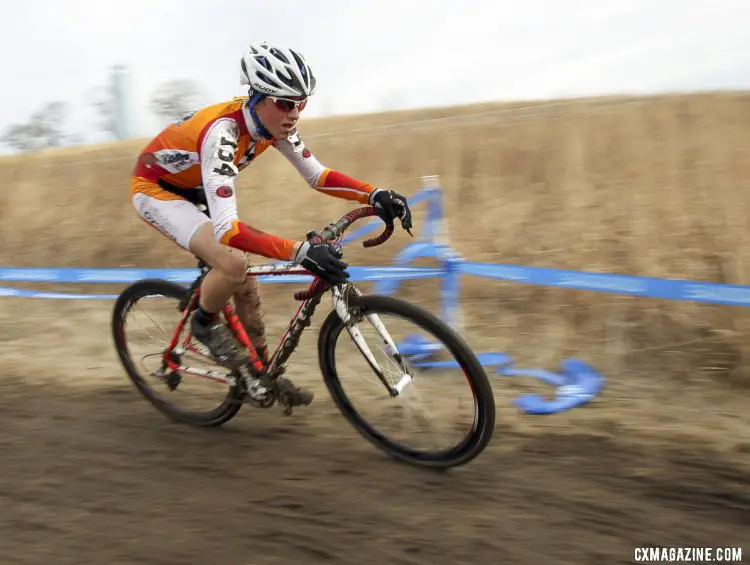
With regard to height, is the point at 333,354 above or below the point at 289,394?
above

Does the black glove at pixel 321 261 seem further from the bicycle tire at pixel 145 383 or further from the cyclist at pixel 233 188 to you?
the bicycle tire at pixel 145 383

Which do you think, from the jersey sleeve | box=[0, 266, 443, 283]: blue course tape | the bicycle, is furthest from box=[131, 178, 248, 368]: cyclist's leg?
box=[0, 266, 443, 283]: blue course tape

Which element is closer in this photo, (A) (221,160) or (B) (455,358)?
(B) (455,358)

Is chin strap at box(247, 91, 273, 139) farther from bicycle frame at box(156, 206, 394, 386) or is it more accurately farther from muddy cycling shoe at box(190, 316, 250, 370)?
muddy cycling shoe at box(190, 316, 250, 370)

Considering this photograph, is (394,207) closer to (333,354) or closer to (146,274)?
(333,354)

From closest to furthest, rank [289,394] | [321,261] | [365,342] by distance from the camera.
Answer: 1. [321,261]
2. [365,342]
3. [289,394]

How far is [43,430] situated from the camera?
429 centimetres

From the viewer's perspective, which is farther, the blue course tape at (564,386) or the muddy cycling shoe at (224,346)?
the blue course tape at (564,386)

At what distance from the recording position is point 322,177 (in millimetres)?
4133

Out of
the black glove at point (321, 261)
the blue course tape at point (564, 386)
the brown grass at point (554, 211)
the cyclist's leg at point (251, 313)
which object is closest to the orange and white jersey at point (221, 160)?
the black glove at point (321, 261)

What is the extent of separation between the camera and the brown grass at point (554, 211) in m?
5.71

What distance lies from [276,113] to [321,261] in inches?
37.9

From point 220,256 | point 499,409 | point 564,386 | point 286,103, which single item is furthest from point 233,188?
point 564,386

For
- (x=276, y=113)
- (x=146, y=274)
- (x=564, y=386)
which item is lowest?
(x=564, y=386)
